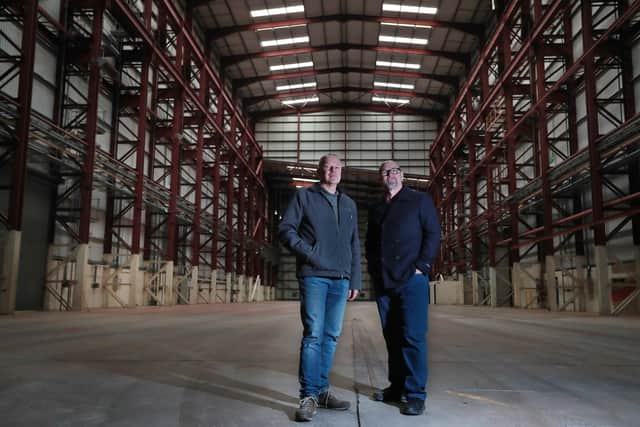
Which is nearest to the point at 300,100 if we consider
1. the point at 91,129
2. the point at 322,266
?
the point at 91,129

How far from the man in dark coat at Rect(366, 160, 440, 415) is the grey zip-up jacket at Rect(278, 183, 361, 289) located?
23cm

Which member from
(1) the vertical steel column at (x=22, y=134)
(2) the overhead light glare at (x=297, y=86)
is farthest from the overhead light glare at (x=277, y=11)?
(1) the vertical steel column at (x=22, y=134)

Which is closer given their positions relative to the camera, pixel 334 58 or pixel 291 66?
pixel 334 58

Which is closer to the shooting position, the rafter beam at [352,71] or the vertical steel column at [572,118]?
the vertical steel column at [572,118]

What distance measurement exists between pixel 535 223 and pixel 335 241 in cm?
2816

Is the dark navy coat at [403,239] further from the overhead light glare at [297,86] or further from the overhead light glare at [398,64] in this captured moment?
the overhead light glare at [297,86]

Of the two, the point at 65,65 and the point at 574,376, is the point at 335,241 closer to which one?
the point at 574,376

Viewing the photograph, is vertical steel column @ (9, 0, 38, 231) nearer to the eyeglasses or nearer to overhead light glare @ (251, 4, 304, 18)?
the eyeglasses

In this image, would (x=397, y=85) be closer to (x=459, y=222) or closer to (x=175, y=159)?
(x=459, y=222)

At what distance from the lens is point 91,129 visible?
59.4 ft

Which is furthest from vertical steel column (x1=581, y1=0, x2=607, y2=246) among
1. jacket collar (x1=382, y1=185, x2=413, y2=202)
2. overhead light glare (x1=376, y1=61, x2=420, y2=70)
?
overhead light glare (x1=376, y1=61, x2=420, y2=70)

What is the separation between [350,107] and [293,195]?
45581 millimetres

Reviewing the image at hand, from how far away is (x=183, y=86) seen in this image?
1075 inches

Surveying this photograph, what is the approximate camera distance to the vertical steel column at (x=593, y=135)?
664 inches
